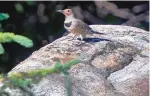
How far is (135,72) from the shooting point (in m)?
5.08

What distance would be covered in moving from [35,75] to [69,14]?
14.0ft

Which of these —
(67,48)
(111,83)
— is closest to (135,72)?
(111,83)

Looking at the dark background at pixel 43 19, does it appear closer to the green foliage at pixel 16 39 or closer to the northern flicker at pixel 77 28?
the northern flicker at pixel 77 28

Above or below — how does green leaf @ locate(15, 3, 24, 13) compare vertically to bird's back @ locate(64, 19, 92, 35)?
above

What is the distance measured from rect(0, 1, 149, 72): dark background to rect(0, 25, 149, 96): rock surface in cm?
266

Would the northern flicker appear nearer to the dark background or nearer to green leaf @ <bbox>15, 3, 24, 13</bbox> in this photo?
green leaf @ <bbox>15, 3, 24, 13</bbox>

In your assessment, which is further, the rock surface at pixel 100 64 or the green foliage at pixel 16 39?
the rock surface at pixel 100 64

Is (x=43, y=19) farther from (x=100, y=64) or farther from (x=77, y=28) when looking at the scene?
(x=100, y=64)

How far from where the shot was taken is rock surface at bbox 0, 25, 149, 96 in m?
4.58

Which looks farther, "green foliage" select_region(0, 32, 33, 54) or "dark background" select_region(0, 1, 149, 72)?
"dark background" select_region(0, 1, 149, 72)

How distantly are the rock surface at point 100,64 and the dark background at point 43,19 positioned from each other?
2.66 metres

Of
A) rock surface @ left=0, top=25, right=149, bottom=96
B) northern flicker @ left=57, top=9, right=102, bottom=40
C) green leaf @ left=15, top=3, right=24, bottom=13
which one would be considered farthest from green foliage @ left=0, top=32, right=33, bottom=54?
green leaf @ left=15, top=3, right=24, bottom=13

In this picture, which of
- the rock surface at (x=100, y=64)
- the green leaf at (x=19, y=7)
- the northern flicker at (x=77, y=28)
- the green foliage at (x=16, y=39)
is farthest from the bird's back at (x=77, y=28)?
the green foliage at (x=16, y=39)

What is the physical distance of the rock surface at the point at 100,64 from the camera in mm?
4578
